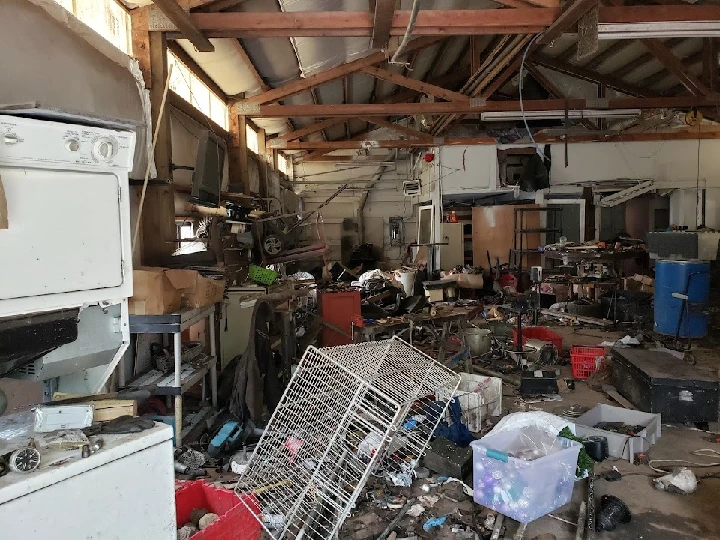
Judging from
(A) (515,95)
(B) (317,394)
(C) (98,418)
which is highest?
(A) (515,95)

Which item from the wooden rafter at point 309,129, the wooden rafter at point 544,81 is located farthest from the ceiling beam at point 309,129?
the wooden rafter at point 544,81

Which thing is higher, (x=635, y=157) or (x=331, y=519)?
(x=635, y=157)

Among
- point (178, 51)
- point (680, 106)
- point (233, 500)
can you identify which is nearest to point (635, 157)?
point (680, 106)

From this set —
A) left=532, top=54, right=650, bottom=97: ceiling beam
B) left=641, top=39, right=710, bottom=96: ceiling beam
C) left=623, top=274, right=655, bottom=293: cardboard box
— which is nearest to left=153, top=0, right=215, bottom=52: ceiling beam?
left=641, top=39, right=710, bottom=96: ceiling beam

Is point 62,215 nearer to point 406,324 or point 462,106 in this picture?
point 406,324

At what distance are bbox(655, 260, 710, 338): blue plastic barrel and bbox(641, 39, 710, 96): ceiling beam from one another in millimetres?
2730

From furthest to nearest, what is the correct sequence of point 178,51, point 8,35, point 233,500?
point 178,51 → point 233,500 → point 8,35

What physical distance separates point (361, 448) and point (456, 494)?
71 cm

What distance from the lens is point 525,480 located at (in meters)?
2.81

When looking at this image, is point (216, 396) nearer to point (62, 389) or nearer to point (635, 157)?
point (62, 389)

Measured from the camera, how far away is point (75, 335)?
1.76m

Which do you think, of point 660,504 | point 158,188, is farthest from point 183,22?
point 660,504

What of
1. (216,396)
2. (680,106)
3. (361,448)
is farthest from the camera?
(680,106)

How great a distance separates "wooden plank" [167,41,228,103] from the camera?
504 centimetres
